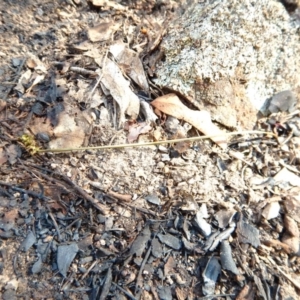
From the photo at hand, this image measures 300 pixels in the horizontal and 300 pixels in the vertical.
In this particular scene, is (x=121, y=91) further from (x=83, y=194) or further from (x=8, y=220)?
(x=8, y=220)

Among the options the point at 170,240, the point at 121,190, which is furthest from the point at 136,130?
the point at 170,240

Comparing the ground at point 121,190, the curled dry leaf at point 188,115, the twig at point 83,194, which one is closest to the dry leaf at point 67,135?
the ground at point 121,190

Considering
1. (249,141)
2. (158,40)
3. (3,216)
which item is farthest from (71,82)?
(249,141)

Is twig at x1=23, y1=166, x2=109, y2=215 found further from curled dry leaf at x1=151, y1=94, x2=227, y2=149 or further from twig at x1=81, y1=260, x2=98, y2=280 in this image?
curled dry leaf at x1=151, y1=94, x2=227, y2=149

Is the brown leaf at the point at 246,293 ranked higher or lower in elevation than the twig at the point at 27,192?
higher

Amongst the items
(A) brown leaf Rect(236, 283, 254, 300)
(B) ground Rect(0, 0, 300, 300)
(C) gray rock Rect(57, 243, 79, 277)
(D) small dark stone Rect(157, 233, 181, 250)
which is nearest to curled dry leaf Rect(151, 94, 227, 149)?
(B) ground Rect(0, 0, 300, 300)

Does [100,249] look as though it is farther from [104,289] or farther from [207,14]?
[207,14]

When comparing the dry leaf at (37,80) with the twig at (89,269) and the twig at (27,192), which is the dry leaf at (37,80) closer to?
the twig at (27,192)

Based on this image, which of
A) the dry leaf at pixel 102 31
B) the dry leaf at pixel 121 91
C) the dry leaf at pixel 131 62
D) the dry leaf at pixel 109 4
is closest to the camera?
the dry leaf at pixel 121 91
